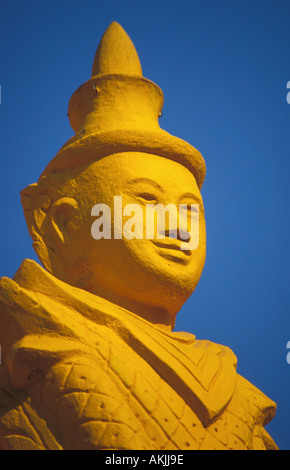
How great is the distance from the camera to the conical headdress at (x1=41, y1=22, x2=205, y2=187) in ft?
12.3

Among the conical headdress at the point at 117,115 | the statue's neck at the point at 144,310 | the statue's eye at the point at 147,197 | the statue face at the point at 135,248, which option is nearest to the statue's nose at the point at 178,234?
the statue face at the point at 135,248

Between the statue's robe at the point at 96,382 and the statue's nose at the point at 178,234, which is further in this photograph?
the statue's nose at the point at 178,234

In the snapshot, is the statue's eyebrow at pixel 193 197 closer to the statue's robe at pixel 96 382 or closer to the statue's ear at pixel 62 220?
the statue's ear at pixel 62 220

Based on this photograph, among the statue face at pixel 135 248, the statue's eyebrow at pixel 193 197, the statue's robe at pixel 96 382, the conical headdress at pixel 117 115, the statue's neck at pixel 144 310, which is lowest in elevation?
the statue's robe at pixel 96 382

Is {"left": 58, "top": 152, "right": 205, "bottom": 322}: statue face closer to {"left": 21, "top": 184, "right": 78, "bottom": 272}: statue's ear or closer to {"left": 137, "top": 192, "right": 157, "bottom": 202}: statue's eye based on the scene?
{"left": 137, "top": 192, "right": 157, "bottom": 202}: statue's eye

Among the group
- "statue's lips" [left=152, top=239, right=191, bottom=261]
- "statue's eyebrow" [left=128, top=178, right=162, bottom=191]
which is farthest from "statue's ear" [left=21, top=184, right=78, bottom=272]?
"statue's lips" [left=152, top=239, right=191, bottom=261]

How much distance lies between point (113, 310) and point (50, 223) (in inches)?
40.9

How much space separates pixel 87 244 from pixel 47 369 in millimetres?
1136

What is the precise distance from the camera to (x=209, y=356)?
346cm

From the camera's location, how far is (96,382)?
106 inches

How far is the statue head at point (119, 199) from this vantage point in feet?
11.5

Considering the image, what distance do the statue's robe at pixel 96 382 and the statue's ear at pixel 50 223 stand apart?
0.58m
